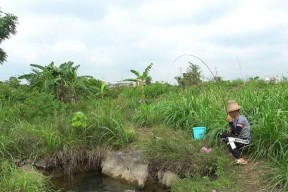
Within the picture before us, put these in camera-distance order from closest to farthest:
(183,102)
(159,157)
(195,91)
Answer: (159,157) → (183,102) → (195,91)

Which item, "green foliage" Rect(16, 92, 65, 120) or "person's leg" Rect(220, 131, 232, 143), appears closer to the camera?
"person's leg" Rect(220, 131, 232, 143)

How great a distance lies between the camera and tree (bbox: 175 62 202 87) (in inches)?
489

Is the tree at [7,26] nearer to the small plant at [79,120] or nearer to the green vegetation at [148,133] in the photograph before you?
the green vegetation at [148,133]

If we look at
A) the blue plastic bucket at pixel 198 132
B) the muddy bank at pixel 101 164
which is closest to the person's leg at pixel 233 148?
the blue plastic bucket at pixel 198 132

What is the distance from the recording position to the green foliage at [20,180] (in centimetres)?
539

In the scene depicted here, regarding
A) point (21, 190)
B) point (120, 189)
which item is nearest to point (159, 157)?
point (120, 189)

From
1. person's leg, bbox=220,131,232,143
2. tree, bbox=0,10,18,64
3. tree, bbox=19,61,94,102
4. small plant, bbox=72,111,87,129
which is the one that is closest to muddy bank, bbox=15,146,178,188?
small plant, bbox=72,111,87,129

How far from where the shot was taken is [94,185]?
669 centimetres

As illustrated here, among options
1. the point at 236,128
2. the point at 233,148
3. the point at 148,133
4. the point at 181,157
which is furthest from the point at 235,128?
the point at 148,133

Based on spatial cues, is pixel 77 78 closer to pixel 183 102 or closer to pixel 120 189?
pixel 183 102

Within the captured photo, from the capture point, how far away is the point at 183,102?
7.96m

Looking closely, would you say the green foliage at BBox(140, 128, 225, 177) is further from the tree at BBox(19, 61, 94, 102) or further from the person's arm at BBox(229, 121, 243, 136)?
the tree at BBox(19, 61, 94, 102)

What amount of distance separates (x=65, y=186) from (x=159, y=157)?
1.81 metres

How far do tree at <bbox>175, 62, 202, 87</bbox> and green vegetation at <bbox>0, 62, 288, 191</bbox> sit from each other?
2177mm
